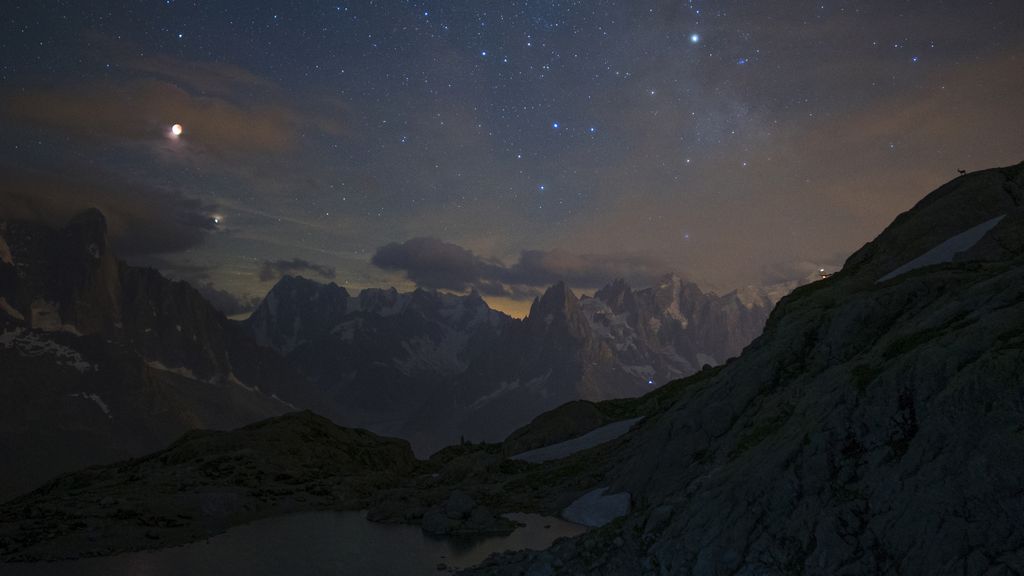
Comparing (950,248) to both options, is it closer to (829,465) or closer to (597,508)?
(829,465)

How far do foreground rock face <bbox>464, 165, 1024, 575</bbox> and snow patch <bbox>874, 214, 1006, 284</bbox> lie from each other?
7841mm

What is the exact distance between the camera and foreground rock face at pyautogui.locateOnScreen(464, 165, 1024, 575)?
2000 centimetres

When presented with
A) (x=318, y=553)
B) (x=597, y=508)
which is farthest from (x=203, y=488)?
(x=597, y=508)

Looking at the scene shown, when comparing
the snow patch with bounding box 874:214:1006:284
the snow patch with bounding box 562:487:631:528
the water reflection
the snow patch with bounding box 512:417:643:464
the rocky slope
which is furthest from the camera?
the snow patch with bounding box 512:417:643:464

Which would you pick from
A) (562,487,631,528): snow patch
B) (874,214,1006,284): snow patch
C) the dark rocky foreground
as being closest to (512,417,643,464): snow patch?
the dark rocky foreground

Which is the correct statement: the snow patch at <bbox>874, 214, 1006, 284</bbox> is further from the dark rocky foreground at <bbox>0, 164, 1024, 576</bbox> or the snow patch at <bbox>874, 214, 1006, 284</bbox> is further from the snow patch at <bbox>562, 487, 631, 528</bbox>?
the snow patch at <bbox>562, 487, 631, 528</bbox>

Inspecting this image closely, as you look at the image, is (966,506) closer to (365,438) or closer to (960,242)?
(960,242)

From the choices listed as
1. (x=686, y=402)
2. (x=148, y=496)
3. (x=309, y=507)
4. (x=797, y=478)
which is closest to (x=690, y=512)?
(x=797, y=478)

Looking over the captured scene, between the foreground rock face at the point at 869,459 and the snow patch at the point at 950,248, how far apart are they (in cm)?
784

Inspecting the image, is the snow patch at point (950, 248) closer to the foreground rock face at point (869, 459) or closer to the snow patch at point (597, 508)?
the foreground rock face at point (869, 459)

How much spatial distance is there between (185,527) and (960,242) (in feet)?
211

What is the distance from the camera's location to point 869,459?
78.3 ft

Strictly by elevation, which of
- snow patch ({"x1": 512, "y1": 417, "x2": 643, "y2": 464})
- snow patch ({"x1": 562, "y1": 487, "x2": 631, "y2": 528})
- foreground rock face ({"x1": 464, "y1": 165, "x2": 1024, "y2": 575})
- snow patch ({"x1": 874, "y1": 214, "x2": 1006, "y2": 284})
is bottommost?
snow patch ({"x1": 562, "y1": 487, "x2": 631, "y2": 528})

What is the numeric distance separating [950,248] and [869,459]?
31.2 m
